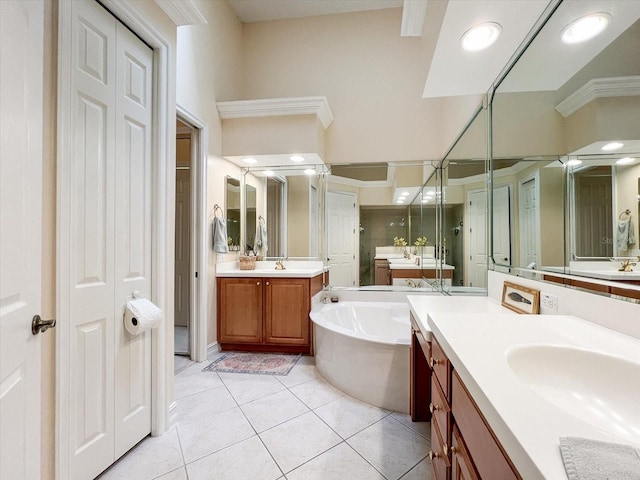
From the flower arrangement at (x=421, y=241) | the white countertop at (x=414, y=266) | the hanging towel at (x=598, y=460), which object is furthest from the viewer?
the flower arrangement at (x=421, y=241)

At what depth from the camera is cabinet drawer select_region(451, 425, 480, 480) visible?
2.46 ft

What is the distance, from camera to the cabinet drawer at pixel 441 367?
0.97 m

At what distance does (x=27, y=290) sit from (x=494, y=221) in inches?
93.2

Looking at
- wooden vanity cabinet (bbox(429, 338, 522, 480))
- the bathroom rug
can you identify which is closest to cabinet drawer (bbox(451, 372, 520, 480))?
wooden vanity cabinet (bbox(429, 338, 522, 480))

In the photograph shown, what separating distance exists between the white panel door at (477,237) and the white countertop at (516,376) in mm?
1183

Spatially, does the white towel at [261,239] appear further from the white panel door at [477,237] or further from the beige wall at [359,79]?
the white panel door at [477,237]

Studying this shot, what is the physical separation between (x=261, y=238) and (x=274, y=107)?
1508 millimetres

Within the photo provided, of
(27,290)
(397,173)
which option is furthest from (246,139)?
(27,290)

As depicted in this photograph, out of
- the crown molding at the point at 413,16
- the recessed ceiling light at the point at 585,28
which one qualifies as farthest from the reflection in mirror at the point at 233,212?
the recessed ceiling light at the point at 585,28

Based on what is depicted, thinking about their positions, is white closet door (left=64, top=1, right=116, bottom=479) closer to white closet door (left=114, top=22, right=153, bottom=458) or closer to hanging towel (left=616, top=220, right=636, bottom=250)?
white closet door (left=114, top=22, right=153, bottom=458)

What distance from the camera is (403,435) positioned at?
1.77 metres

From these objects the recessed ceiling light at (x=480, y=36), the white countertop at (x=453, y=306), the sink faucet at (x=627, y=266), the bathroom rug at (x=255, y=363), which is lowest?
the bathroom rug at (x=255, y=363)

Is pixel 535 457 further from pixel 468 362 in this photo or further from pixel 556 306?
pixel 556 306

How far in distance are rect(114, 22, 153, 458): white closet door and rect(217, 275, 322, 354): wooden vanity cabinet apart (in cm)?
139
